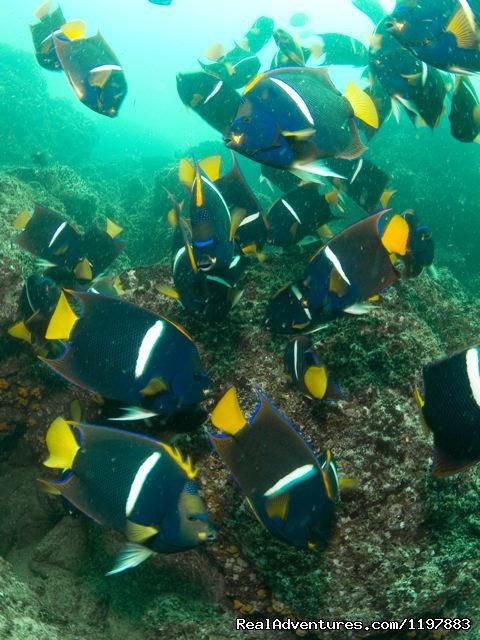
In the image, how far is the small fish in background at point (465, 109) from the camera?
10.7 ft

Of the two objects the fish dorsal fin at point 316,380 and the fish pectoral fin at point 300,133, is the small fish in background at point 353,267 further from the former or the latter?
the fish pectoral fin at point 300,133

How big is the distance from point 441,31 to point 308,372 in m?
2.10

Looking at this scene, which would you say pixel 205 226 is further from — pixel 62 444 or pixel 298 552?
pixel 298 552

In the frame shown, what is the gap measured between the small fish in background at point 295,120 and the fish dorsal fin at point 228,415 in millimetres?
1209

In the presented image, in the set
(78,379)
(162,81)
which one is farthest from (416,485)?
(162,81)

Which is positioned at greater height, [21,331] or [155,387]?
[155,387]

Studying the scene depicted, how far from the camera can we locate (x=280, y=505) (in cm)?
173

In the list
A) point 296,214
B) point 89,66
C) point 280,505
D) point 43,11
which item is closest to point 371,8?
point 43,11

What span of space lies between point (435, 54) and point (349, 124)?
0.77 meters

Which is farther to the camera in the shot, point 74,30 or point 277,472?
point 74,30

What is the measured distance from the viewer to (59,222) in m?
3.85

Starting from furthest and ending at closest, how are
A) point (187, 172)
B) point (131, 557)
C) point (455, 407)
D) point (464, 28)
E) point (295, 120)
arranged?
point (187, 172)
point (464, 28)
point (295, 120)
point (131, 557)
point (455, 407)

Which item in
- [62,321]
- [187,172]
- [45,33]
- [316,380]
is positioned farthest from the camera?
[45,33]

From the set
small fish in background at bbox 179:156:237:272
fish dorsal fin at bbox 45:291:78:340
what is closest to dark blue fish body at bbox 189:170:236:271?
small fish in background at bbox 179:156:237:272
